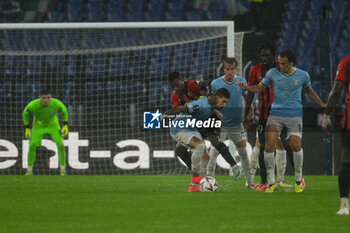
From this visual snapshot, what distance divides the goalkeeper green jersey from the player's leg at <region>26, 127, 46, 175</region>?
0.42 ft

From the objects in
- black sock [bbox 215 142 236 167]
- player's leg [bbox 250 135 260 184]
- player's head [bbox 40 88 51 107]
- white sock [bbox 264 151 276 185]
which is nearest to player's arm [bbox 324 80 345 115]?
white sock [bbox 264 151 276 185]

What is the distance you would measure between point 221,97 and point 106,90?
651 cm

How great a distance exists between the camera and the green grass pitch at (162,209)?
18.2 ft

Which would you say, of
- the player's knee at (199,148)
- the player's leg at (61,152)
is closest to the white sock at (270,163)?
the player's knee at (199,148)

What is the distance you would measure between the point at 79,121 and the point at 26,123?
1.37m

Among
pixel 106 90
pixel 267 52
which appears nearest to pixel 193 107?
pixel 267 52

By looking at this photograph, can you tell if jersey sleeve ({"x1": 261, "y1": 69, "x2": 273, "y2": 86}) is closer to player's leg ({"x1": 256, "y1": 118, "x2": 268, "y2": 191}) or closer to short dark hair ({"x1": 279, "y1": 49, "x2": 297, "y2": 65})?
short dark hair ({"x1": 279, "y1": 49, "x2": 297, "y2": 65})

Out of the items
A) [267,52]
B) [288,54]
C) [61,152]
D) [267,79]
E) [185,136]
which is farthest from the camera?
[61,152]

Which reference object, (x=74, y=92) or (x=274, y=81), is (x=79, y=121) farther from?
(x=274, y=81)

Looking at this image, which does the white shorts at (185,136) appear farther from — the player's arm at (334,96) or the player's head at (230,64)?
the player's arm at (334,96)

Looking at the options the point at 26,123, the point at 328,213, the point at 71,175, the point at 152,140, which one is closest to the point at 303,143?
the point at 152,140

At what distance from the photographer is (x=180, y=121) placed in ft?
30.9

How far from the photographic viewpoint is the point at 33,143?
45.6 ft

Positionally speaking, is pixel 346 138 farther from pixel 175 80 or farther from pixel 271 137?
pixel 175 80
